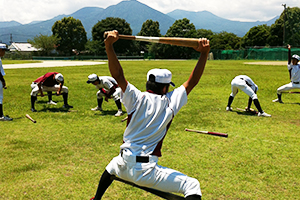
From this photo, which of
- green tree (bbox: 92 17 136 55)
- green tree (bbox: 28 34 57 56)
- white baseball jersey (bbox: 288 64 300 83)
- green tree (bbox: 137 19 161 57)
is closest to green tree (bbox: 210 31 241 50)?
green tree (bbox: 137 19 161 57)

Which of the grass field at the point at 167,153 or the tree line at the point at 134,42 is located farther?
the tree line at the point at 134,42

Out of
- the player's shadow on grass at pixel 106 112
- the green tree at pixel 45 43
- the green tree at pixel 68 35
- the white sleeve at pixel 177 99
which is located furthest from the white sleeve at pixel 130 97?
the green tree at pixel 68 35

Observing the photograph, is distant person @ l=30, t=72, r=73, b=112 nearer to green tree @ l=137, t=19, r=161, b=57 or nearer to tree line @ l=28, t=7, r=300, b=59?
tree line @ l=28, t=7, r=300, b=59

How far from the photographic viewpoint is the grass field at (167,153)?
16.3 feet

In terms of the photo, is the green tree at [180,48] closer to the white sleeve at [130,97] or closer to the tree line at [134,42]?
the tree line at [134,42]

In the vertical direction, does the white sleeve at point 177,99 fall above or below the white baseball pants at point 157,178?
above

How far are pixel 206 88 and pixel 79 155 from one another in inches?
510

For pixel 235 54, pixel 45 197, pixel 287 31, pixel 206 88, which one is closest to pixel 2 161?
pixel 45 197

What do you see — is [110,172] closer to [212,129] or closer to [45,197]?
[45,197]

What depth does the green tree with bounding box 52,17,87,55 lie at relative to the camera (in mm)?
93250

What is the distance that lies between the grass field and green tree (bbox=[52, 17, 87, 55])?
86457mm

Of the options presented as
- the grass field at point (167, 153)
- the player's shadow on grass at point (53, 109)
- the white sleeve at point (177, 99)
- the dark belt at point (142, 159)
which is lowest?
the grass field at point (167, 153)

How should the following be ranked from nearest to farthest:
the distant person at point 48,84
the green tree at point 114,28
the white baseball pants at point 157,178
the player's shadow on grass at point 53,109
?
the white baseball pants at point 157,178
the distant person at point 48,84
the player's shadow on grass at point 53,109
the green tree at point 114,28

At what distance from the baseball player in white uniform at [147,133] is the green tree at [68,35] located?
94.7 m
